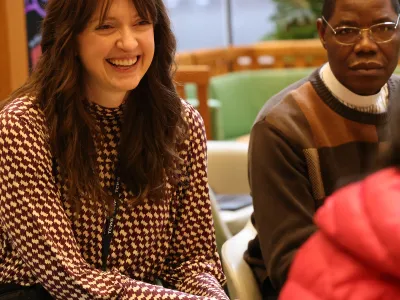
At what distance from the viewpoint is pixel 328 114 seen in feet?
6.90

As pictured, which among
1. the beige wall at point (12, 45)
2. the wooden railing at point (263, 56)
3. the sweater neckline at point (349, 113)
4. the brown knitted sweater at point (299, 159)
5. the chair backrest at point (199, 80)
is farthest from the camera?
the wooden railing at point (263, 56)

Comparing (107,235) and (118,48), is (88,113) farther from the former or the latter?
(107,235)

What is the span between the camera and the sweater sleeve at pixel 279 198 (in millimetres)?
1979

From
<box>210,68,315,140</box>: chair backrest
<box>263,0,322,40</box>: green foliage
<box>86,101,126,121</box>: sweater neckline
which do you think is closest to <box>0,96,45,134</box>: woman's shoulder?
A: <box>86,101,126,121</box>: sweater neckline

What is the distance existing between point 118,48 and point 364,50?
687 mm

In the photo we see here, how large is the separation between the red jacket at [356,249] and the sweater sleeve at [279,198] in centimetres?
104

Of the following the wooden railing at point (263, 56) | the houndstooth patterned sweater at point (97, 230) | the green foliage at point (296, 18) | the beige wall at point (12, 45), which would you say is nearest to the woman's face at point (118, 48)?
the houndstooth patterned sweater at point (97, 230)

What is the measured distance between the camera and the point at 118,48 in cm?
200

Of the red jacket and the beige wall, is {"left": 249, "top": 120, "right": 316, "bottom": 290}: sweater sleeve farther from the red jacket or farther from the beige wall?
the beige wall

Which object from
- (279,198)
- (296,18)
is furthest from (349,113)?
(296,18)

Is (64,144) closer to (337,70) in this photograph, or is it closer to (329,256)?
(337,70)

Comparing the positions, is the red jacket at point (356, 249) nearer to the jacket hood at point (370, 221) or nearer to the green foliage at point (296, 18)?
the jacket hood at point (370, 221)

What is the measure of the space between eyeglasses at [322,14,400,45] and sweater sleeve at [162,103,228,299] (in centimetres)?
49

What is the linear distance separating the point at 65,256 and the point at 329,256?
1.11 meters
